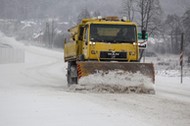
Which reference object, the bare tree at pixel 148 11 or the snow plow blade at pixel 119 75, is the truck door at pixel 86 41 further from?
the bare tree at pixel 148 11

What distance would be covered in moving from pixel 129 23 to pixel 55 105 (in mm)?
6804

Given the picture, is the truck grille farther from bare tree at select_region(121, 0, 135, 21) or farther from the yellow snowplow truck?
bare tree at select_region(121, 0, 135, 21)

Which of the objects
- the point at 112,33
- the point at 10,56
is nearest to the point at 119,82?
the point at 112,33

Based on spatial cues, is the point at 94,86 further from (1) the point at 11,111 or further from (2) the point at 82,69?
(1) the point at 11,111

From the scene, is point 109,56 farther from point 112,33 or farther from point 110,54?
point 112,33

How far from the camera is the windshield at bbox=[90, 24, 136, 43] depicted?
1521 cm

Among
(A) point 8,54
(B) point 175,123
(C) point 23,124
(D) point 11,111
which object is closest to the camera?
(C) point 23,124

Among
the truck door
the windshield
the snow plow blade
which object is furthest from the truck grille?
the snow plow blade

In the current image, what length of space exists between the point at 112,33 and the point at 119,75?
6.65 ft

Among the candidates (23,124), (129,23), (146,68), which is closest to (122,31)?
(129,23)

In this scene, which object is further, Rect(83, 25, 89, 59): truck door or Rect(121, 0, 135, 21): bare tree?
Rect(121, 0, 135, 21): bare tree

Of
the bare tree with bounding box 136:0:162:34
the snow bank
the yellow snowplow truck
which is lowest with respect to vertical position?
the snow bank

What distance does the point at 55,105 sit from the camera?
981 cm

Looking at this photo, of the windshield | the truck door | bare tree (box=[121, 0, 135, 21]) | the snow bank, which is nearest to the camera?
the snow bank
